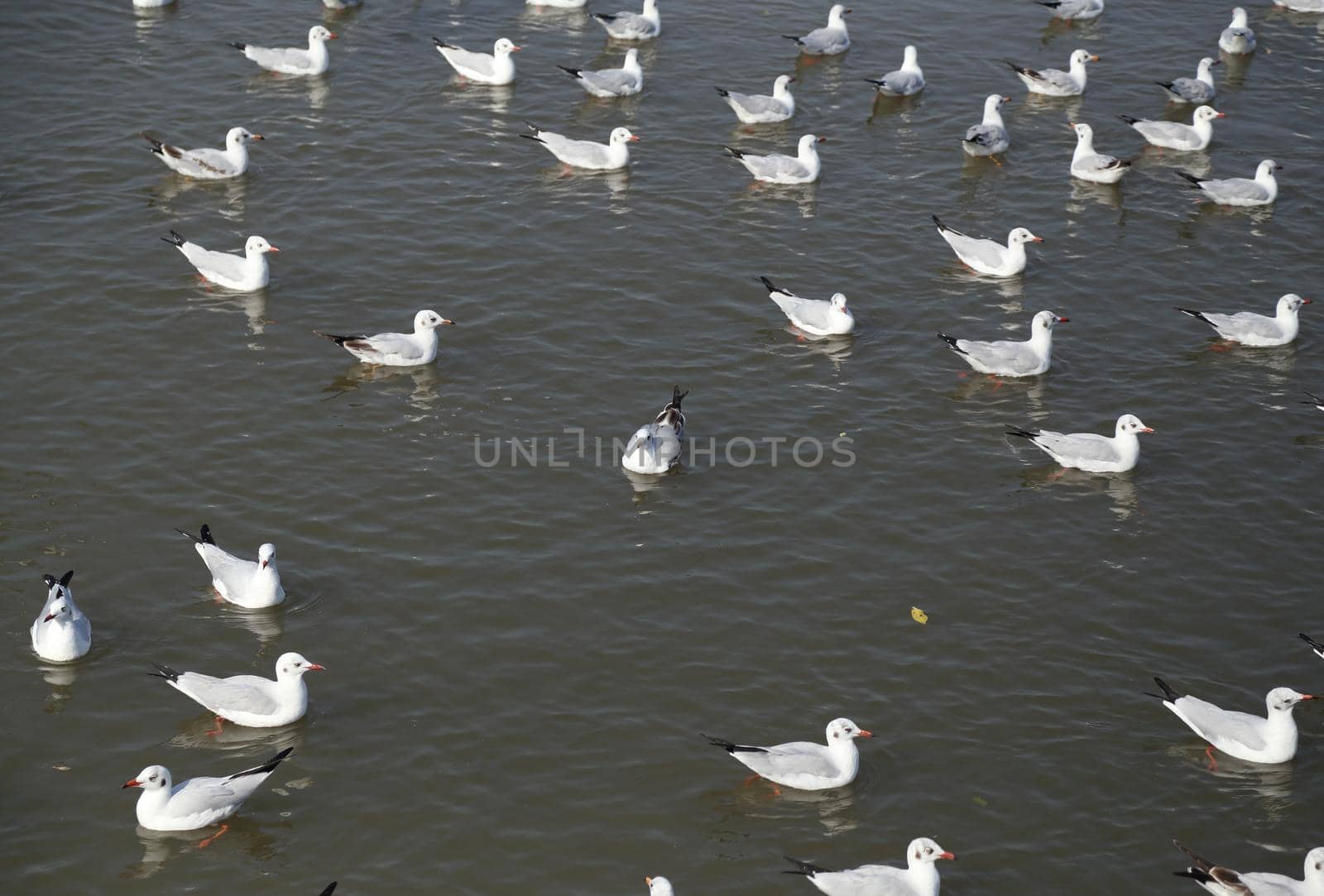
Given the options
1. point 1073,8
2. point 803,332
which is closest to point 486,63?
point 803,332

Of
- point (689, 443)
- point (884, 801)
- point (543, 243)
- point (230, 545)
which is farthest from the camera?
point (543, 243)

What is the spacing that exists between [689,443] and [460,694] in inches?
215

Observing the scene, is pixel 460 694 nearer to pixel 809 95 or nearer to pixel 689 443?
pixel 689 443

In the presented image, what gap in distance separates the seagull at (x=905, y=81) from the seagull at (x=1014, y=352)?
9339 millimetres

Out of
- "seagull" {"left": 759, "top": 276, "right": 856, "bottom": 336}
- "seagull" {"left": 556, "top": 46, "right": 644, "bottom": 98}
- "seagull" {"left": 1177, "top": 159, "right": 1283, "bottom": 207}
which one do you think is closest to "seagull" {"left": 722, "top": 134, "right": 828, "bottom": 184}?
"seagull" {"left": 556, "top": 46, "right": 644, "bottom": 98}

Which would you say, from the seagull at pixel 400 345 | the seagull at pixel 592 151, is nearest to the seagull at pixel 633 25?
the seagull at pixel 592 151

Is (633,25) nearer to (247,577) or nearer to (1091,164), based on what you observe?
(1091,164)

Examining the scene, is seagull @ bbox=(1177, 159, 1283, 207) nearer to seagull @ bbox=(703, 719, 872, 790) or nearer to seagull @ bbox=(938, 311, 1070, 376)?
seagull @ bbox=(938, 311, 1070, 376)

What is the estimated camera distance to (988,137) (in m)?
26.9

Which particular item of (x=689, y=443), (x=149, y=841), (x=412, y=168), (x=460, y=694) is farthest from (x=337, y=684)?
(x=412, y=168)

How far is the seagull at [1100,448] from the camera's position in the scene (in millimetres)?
19234

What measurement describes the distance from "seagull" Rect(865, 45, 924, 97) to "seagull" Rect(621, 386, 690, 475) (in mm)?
12380

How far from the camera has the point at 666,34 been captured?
31.5 meters

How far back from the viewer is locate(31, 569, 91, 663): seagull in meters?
15.2
